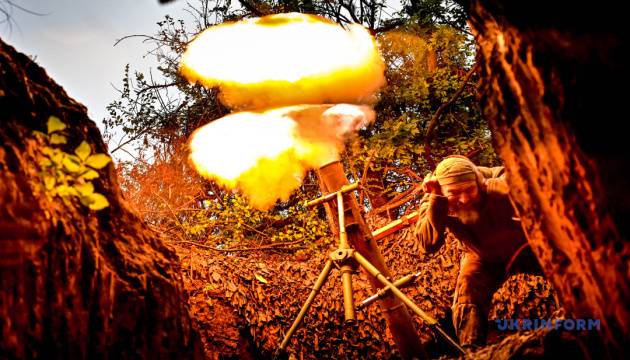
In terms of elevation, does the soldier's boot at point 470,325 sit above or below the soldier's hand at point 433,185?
below

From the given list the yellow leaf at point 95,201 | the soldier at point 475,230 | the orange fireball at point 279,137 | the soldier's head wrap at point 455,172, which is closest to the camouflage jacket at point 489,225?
the soldier at point 475,230

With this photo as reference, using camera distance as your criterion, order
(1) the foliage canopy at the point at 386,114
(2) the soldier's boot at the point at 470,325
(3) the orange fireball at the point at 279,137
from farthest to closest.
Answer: (1) the foliage canopy at the point at 386,114, (3) the orange fireball at the point at 279,137, (2) the soldier's boot at the point at 470,325

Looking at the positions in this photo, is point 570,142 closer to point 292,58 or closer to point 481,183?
point 481,183

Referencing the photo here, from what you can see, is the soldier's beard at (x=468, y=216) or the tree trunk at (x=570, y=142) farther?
the soldier's beard at (x=468, y=216)

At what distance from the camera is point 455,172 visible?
12.0 feet

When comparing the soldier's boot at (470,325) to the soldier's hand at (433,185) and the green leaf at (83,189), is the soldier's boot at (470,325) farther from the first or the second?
the green leaf at (83,189)

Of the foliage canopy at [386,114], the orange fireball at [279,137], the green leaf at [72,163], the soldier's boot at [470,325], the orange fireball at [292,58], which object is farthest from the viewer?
the foliage canopy at [386,114]

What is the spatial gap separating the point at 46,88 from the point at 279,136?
3530mm

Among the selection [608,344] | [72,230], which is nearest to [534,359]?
[608,344]

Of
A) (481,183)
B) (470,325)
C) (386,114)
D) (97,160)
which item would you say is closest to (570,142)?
(97,160)

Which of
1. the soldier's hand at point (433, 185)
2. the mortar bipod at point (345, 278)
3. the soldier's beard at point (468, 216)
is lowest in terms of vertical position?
the mortar bipod at point (345, 278)

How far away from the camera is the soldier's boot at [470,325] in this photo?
3617mm

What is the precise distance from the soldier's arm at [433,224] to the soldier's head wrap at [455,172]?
0.69 feet

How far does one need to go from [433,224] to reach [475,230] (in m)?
0.39
